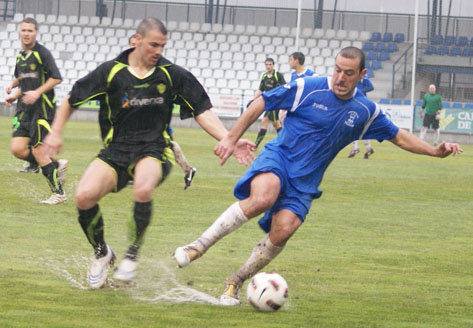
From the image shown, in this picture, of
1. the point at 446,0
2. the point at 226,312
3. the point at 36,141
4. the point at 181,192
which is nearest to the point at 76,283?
the point at 226,312

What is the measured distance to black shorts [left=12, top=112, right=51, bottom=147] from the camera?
1138 centimetres

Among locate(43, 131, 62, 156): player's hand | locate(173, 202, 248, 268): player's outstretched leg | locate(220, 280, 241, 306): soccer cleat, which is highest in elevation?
locate(43, 131, 62, 156): player's hand

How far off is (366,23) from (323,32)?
7.05 feet

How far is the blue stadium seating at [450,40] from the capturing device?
40406 millimetres

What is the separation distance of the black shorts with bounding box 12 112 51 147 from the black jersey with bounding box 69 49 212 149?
Answer: 5.10 m

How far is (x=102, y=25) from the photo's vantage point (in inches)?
1812

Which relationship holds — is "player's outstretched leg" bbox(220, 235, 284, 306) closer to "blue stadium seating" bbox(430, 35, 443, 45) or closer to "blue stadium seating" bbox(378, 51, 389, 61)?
"blue stadium seating" bbox(430, 35, 443, 45)

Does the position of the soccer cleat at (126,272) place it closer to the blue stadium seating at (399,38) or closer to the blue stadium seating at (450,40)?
the blue stadium seating at (450,40)

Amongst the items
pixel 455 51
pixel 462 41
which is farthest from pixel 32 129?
pixel 462 41

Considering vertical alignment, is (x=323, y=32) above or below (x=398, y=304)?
above

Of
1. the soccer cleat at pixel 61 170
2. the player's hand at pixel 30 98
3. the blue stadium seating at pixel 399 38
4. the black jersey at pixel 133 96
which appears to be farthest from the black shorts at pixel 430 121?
the black jersey at pixel 133 96

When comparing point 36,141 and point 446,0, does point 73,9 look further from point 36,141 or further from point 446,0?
point 36,141

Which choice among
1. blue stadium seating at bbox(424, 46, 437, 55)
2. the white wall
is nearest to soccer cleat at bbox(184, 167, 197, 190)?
blue stadium seating at bbox(424, 46, 437, 55)

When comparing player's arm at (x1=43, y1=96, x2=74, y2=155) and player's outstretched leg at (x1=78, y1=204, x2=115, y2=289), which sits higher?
player's arm at (x1=43, y1=96, x2=74, y2=155)
